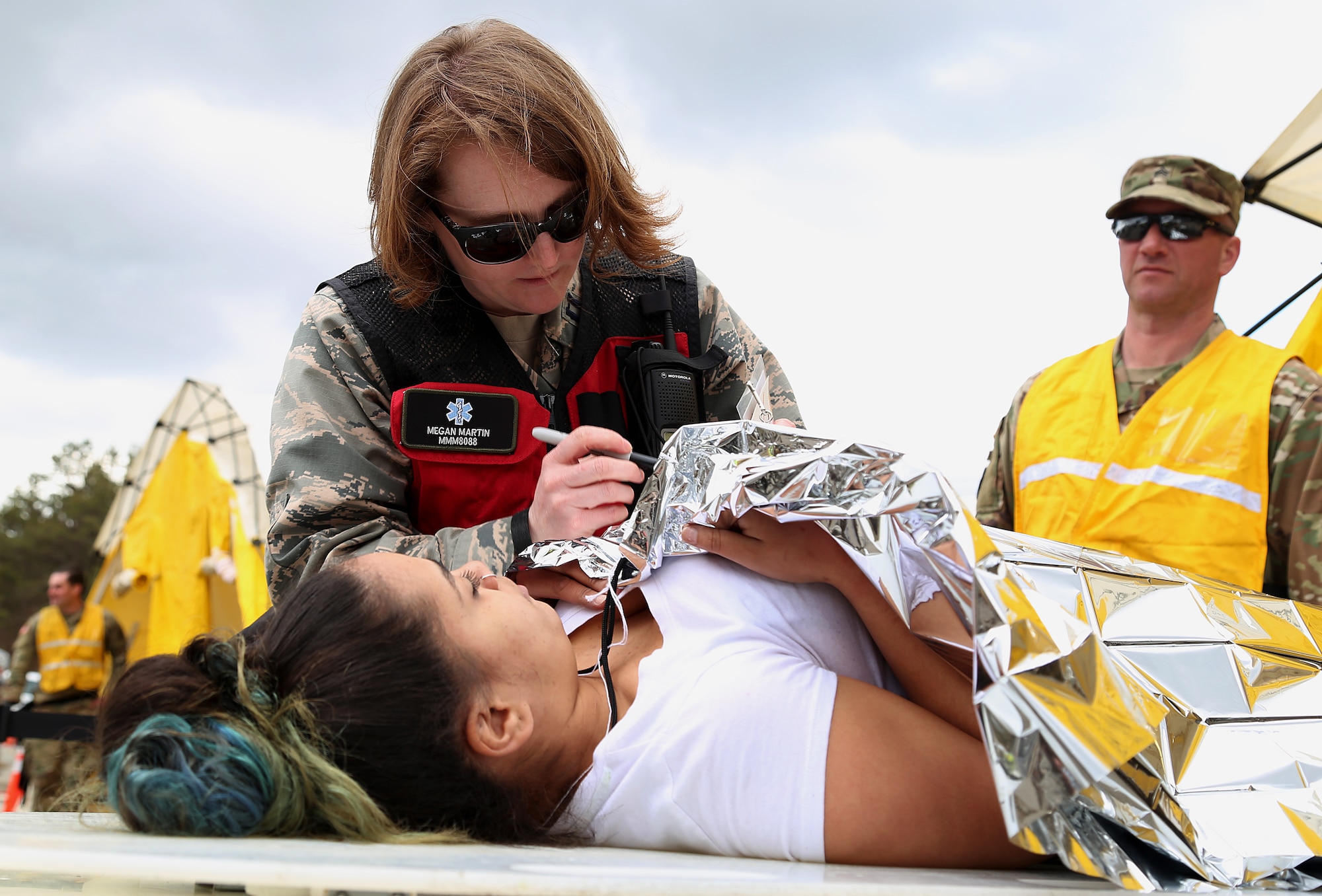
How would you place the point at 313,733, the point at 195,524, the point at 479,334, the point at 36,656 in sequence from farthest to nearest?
the point at 36,656 < the point at 195,524 < the point at 479,334 < the point at 313,733

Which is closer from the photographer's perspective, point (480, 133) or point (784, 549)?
point (784, 549)

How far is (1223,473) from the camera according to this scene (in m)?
2.66

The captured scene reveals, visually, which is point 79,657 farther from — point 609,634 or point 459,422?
point 609,634

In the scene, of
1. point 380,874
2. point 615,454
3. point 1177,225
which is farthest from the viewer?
point 1177,225

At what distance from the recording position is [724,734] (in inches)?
49.5

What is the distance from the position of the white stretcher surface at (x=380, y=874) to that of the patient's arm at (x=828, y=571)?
1.16ft

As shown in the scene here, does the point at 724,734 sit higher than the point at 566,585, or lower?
lower

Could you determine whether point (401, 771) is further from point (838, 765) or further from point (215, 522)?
point (215, 522)

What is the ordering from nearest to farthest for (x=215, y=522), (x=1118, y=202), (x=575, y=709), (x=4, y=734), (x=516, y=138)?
1. (x=575, y=709)
2. (x=516, y=138)
3. (x=1118, y=202)
4. (x=4, y=734)
5. (x=215, y=522)

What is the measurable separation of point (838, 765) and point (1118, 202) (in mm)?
2699

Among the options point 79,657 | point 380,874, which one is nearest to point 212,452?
point 79,657

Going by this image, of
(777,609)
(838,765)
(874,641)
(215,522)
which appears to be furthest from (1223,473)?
(215,522)

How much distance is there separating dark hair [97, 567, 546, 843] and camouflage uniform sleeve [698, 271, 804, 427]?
3.80 feet

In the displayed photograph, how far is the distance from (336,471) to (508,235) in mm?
640
